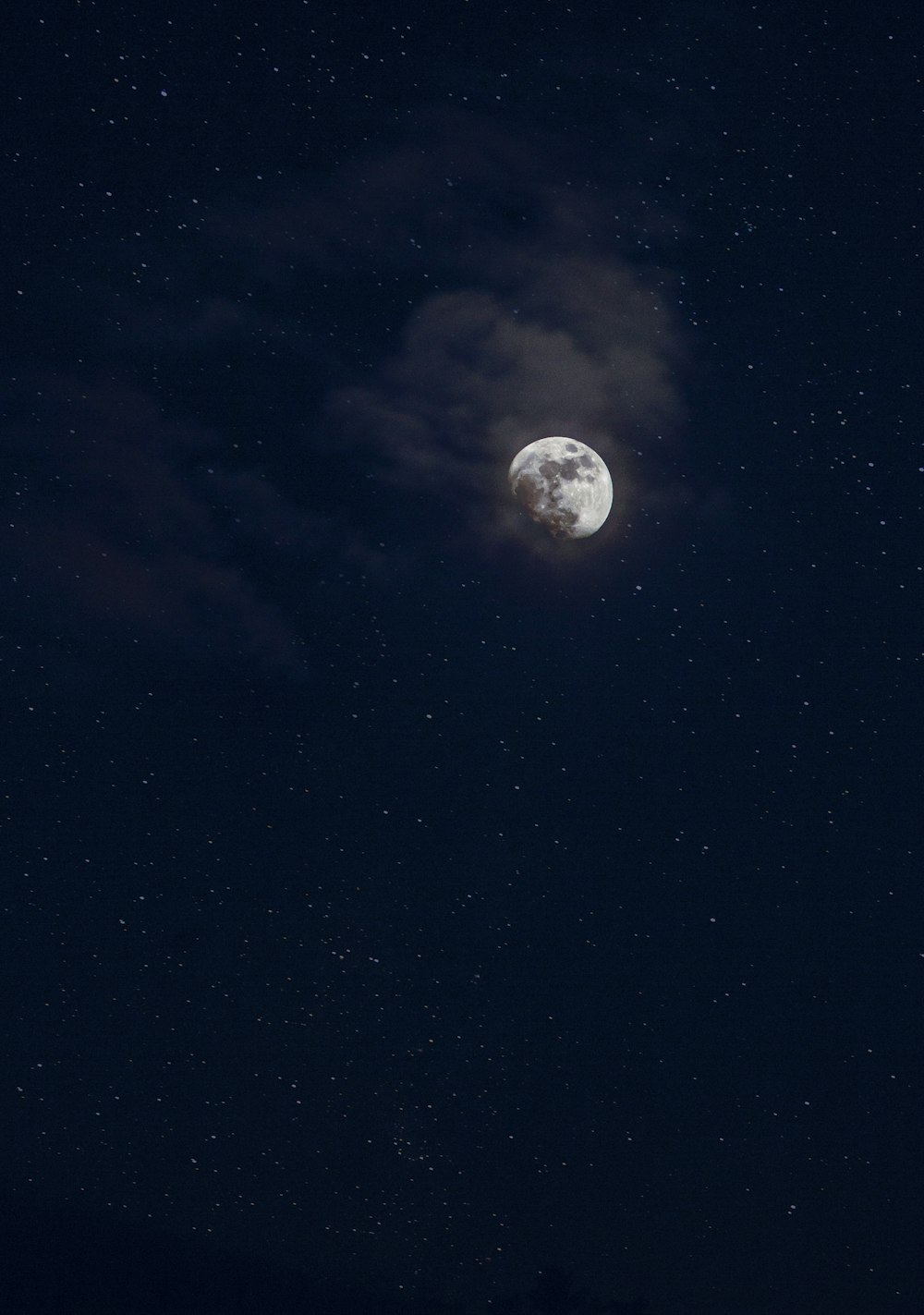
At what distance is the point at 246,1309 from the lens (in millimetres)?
22141

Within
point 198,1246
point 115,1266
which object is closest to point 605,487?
point 115,1266

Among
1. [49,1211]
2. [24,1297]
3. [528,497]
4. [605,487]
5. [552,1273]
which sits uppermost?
[605,487]

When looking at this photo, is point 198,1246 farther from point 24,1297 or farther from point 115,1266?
point 24,1297

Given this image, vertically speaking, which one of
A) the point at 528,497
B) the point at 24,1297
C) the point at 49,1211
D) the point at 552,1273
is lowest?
the point at 24,1297

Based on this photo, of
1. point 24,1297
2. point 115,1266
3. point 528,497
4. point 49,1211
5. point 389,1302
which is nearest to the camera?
point 528,497

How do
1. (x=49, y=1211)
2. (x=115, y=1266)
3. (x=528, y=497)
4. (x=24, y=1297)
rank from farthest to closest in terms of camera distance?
1. (x=49, y=1211)
2. (x=115, y=1266)
3. (x=24, y=1297)
4. (x=528, y=497)

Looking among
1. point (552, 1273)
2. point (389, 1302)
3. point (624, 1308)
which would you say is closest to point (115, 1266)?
point (389, 1302)

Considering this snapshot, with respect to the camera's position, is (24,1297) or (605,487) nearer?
(605,487)

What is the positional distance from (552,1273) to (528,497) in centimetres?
2041

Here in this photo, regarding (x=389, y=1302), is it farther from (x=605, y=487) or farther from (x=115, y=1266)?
(x=605, y=487)

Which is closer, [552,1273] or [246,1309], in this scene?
[552,1273]

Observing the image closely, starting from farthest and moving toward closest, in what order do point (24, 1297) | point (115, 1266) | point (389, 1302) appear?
point (389, 1302) → point (115, 1266) → point (24, 1297)

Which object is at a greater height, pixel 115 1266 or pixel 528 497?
pixel 528 497

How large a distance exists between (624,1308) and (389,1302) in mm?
11116
